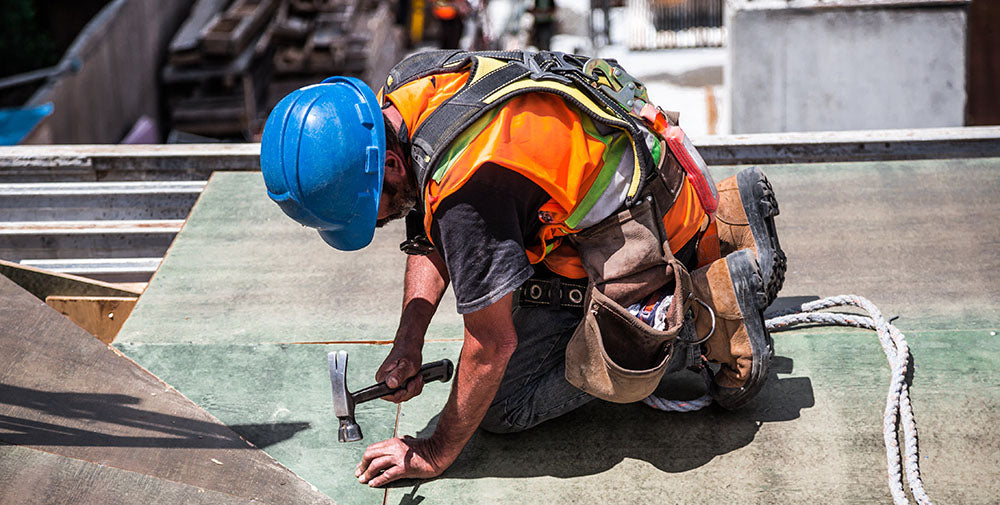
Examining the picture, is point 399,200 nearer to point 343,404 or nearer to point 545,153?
point 545,153

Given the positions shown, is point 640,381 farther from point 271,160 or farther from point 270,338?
point 270,338

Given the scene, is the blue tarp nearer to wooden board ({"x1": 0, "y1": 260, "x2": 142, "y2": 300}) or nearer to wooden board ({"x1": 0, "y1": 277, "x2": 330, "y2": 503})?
wooden board ({"x1": 0, "y1": 260, "x2": 142, "y2": 300})

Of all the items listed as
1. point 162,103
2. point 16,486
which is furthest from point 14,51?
point 16,486

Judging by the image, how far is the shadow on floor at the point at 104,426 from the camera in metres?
2.66

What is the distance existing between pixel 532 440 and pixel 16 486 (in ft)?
4.52

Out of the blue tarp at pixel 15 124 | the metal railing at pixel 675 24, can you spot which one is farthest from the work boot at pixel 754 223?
the metal railing at pixel 675 24

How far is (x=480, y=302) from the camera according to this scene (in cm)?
228

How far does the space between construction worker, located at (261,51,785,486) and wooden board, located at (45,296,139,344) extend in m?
1.46

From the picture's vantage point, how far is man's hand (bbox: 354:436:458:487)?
2615mm

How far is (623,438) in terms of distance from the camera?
280cm

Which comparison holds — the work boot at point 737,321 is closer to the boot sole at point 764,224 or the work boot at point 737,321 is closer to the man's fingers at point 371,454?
the boot sole at point 764,224

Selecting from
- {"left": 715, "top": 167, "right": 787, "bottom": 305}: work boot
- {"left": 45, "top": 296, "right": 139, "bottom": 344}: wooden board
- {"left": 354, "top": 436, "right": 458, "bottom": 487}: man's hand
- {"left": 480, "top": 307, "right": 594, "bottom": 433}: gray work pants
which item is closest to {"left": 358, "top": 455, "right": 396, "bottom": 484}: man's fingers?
{"left": 354, "top": 436, "right": 458, "bottom": 487}: man's hand

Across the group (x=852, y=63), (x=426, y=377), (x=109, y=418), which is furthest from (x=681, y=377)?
(x=852, y=63)

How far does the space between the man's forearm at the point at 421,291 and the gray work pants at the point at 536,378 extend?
26 cm
